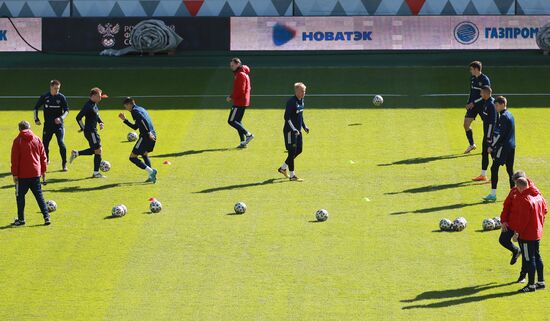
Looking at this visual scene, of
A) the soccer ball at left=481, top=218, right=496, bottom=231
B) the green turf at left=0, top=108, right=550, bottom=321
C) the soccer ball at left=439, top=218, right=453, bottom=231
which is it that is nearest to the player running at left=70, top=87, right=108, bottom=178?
the green turf at left=0, top=108, right=550, bottom=321

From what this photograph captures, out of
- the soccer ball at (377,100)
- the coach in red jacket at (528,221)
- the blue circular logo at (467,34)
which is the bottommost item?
the coach in red jacket at (528,221)

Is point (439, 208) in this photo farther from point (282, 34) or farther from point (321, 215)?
point (282, 34)

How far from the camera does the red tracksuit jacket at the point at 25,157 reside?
2319 cm

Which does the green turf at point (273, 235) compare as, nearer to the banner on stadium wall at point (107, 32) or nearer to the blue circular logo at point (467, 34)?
the blue circular logo at point (467, 34)

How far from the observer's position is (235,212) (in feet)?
80.8

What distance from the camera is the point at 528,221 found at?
63.1ft

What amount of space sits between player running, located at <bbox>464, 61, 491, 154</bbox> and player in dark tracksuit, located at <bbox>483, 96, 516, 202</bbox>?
3652mm

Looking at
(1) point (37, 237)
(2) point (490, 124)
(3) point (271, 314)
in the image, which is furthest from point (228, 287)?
(2) point (490, 124)

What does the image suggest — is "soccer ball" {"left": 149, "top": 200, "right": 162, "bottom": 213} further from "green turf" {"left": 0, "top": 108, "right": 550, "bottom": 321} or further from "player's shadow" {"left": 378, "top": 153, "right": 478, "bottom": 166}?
"player's shadow" {"left": 378, "top": 153, "right": 478, "bottom": 166}

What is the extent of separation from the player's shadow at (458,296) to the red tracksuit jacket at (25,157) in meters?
8.31

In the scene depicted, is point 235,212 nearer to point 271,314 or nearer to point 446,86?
point 271,314

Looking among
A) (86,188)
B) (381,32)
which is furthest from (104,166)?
(381,32)

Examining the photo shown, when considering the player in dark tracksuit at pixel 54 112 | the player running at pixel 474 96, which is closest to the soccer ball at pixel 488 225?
the player running at pixel 474 96

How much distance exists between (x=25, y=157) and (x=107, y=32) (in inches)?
725
